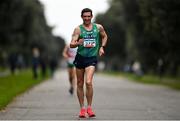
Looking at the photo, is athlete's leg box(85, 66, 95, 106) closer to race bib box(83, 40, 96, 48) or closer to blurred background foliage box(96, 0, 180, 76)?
race bib box(83, 40, 96, 48)

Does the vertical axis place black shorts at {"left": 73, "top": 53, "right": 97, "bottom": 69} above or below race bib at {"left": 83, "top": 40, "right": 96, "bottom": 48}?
below

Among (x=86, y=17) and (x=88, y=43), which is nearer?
(x=86, y=17)

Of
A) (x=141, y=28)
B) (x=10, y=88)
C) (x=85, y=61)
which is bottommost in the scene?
(x=10, y=88)

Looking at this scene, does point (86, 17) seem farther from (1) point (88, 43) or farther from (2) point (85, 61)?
(2) point (85, 61)

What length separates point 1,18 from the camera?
4831 cm

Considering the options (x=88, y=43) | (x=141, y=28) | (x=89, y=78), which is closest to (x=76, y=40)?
(x=88, y=43)

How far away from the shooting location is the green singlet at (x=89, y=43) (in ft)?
48.3

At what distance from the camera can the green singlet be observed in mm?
14734

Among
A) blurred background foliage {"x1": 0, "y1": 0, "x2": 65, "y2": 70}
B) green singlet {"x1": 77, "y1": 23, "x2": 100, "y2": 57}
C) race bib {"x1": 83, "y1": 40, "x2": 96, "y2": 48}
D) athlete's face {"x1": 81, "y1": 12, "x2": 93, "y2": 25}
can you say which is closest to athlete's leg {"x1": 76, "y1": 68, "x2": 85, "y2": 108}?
green singlet {"x1": 77, "y1": 23, "x2": 100, "y2": 57}

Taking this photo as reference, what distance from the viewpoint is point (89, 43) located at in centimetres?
1473

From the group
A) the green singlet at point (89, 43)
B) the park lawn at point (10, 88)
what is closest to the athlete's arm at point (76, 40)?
the green singlet at point (89, 43)

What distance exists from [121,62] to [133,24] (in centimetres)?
7250

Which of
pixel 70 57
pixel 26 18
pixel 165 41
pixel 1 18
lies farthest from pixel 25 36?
pixel 70 57

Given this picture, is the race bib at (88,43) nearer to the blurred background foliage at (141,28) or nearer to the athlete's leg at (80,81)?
the athlete's leg at (80,81)
